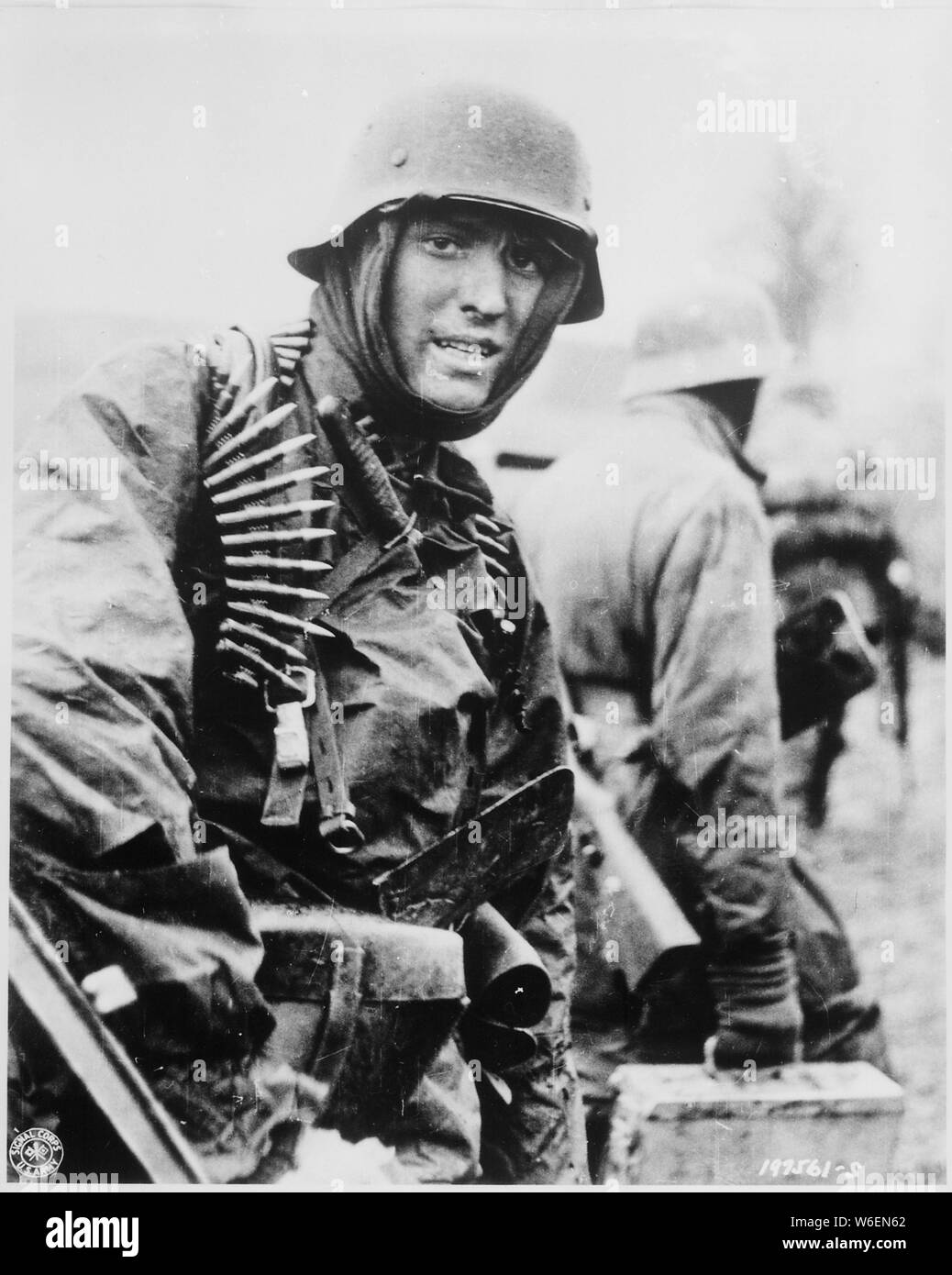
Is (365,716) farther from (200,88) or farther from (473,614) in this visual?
(200,88)

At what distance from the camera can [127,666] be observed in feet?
17.2

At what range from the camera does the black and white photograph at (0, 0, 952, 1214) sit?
5.27m

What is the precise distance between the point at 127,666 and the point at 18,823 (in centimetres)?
72

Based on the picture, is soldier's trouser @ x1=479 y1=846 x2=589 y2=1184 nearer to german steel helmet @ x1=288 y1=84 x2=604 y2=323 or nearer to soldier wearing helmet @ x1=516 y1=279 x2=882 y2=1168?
soldier wearing helmet @ x1=516 y1=279 x2=882 y2=1168

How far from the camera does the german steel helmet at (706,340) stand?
5.57 m

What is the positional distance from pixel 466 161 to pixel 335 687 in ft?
6.52

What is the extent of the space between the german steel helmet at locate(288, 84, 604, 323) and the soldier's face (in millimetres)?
102

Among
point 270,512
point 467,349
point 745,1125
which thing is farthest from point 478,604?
point 745,1125

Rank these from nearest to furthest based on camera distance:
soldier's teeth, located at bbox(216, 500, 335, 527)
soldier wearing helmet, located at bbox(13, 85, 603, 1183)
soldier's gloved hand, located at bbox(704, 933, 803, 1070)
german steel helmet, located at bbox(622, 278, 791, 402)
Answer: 1. soldier wearing helmet, located at bbox(13, 85, 603, 1183)
2. soldier's teeth, located at bbox(216, 500, 335, 527)
3. soldier's gloved hand, located at bbox(704, 933, 803, 1070)
4. german steel helmet, located at bbox(622, 278, 791, 402)

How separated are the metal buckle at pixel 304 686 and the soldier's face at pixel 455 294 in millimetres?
1119

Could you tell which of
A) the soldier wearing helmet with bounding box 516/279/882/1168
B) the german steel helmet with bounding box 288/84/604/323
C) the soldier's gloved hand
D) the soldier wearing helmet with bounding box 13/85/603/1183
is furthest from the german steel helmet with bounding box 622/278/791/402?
the soldier's gloved hand

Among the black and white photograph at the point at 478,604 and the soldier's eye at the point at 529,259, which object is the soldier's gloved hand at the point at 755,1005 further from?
the soldier's eye at the point at 529,259
